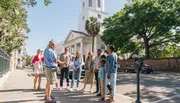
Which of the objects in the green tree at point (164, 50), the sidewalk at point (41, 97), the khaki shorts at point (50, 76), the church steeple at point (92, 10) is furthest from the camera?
the church steeple at point (92, 10)

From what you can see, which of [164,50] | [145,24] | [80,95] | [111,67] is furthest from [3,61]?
[164,50]

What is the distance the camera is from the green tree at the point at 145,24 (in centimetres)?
2969

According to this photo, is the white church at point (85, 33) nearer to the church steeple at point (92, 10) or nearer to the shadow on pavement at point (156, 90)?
the church steeple at point (92, 10)

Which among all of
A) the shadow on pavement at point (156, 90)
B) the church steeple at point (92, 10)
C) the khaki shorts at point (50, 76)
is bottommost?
the shadow on pavement at point (156, 90)

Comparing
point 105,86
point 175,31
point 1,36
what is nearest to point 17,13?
point 105,86

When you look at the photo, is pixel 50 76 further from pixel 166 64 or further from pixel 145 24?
pixel 166 64

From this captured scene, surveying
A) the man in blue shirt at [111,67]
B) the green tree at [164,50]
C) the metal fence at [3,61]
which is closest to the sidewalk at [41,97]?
the man in blue shirt at [111,67]

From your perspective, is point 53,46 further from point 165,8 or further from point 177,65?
point 165,8

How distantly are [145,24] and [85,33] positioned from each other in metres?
28.6

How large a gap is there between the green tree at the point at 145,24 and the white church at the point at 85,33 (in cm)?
Answer: 1783

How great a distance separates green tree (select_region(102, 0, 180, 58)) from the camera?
29.7 m

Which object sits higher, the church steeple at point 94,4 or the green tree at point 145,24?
the church steeple at point 94,4

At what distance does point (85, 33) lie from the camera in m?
57.8

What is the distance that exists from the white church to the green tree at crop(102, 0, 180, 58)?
58.5 ft
